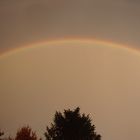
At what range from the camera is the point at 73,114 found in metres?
19.6

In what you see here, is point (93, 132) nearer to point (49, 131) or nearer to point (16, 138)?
point (49, 131)

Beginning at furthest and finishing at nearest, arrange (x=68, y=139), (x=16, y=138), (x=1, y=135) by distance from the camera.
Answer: (x=1, y=135), (x=16, y=138), (x=68, y=139)

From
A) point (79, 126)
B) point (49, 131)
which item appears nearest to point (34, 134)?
point (49, 131)

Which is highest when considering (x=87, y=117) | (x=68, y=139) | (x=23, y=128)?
(x=23, y=128)

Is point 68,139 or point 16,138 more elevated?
point 16,138

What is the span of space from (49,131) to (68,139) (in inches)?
60.2

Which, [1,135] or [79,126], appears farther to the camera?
[1,135]

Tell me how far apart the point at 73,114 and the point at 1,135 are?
8.80 metres

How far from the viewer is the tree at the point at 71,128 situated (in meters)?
19.0

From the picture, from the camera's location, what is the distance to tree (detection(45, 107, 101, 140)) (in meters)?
19.0

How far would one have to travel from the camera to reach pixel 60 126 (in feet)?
63.9

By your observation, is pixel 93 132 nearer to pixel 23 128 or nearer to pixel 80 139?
pixel 80 139

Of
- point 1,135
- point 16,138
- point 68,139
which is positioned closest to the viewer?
point 68,139

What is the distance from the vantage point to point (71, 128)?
19.1 metres
